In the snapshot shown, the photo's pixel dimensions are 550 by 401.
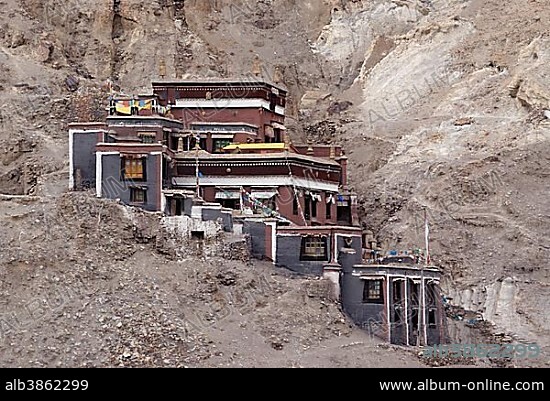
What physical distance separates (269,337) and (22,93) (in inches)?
1490

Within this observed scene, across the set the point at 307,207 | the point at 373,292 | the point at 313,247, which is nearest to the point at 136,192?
the point at 313,247

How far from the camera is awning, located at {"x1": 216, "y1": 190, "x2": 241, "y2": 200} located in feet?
203

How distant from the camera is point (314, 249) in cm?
5809

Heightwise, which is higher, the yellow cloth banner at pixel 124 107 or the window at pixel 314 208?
the yellow cloth banner at pixel 124 107

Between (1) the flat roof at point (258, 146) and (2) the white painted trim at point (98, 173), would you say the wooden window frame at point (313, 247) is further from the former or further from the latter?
(2) the white painted trim at point (98, 173)

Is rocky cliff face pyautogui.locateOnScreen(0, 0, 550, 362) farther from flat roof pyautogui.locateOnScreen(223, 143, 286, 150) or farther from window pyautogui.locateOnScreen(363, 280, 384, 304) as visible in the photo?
window pyautogui.locateOnScreen(363, 280, 384, 304)

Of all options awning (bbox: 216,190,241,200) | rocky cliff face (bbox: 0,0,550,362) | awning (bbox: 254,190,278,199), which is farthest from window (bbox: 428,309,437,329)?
awning (bbox: 216,190,241,200)

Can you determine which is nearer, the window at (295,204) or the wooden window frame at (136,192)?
the wooden window frame at (136,192)

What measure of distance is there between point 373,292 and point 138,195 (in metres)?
10.8

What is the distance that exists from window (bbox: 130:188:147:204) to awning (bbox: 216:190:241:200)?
5.43 metres

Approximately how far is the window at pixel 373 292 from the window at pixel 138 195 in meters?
10.1

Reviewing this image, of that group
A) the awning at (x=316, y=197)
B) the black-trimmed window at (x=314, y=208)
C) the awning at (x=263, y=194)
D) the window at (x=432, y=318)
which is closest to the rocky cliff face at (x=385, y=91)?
the window at (x=432, y=318)

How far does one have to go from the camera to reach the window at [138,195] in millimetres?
57406
